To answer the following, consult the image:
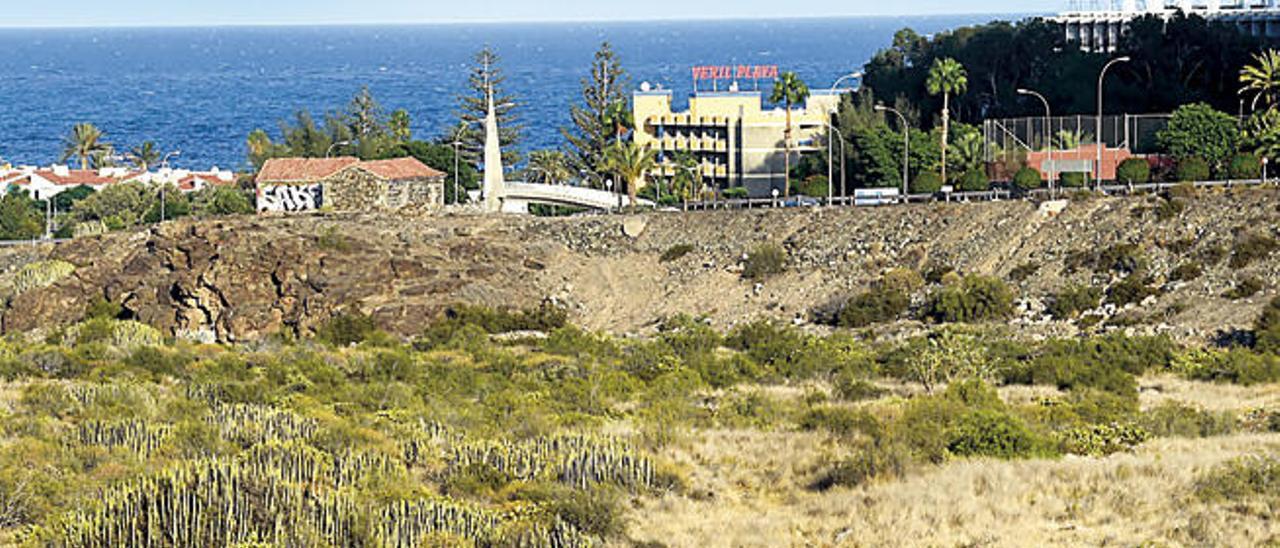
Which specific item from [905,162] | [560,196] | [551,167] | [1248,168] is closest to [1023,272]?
[1248,168]

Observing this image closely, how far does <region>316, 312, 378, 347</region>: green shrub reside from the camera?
236ft

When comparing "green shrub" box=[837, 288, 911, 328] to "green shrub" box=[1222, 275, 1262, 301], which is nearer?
"green shrub" box=[1222, 275, 1262, 301]

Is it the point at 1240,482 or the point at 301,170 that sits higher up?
the point at 301,170

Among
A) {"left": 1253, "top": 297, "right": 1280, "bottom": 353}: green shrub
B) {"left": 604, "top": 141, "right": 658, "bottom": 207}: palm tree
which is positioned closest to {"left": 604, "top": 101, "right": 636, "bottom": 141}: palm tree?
{"left": 604, "top": 141, "right": 658, "bottom": 207}: palm tree

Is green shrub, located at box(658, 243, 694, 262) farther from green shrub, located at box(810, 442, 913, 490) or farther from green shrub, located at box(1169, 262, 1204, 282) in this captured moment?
green shrub, located at box(810, 442, 913, 490)

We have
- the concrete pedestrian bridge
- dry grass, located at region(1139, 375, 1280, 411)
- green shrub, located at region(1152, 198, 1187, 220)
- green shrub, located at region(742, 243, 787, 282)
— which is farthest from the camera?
the concrete pedestrian bridge

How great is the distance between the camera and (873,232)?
80938 millimetres

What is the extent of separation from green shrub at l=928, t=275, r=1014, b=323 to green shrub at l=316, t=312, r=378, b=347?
70.4ft

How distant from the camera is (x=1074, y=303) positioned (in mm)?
69250

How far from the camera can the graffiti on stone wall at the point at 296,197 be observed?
99.9 meters

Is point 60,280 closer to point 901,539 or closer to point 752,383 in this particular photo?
point 752,383

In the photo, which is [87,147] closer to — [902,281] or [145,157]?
[145,157]

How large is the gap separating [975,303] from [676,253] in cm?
1707

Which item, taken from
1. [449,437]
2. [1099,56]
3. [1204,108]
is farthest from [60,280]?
[1099,56]
